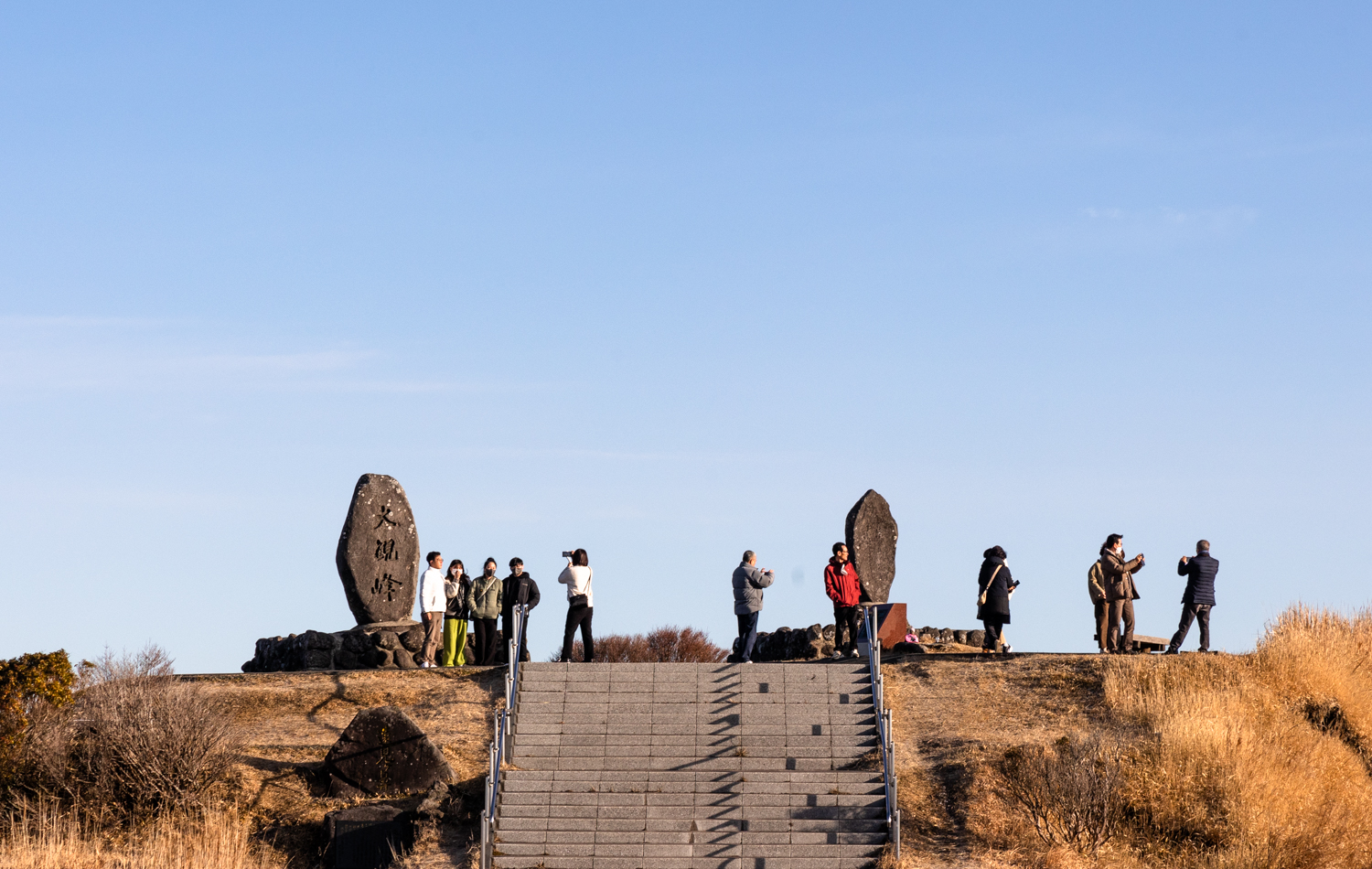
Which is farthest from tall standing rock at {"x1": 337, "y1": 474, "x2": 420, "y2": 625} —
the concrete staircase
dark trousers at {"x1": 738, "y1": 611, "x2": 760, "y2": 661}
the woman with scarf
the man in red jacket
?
the man in red jacket

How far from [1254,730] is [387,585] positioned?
13515mm

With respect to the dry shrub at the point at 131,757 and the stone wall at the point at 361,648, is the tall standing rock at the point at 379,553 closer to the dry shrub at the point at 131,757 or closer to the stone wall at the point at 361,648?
the stone wall at the point at 361,648

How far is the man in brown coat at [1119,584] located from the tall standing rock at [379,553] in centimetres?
1102

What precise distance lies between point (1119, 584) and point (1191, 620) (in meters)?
1.11

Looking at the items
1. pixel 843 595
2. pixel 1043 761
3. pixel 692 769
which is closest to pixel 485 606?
pixel 843 595

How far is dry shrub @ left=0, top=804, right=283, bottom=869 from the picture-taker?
15633mm

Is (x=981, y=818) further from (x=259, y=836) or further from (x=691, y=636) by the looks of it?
(x=691, y=636)

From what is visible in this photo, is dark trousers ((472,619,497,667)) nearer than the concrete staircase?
No

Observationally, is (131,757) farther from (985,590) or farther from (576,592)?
(985,590)

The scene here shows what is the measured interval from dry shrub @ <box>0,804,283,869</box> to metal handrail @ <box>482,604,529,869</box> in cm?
223

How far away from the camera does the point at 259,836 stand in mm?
16797

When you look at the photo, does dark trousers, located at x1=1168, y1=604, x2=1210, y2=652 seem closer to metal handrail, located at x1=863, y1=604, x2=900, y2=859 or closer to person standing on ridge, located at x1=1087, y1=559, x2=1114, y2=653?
person standing on ridge, located at x1=1087, y1=559, x2=1114, y2=653

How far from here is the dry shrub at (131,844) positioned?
15.6m

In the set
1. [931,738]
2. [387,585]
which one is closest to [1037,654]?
[931,738]
